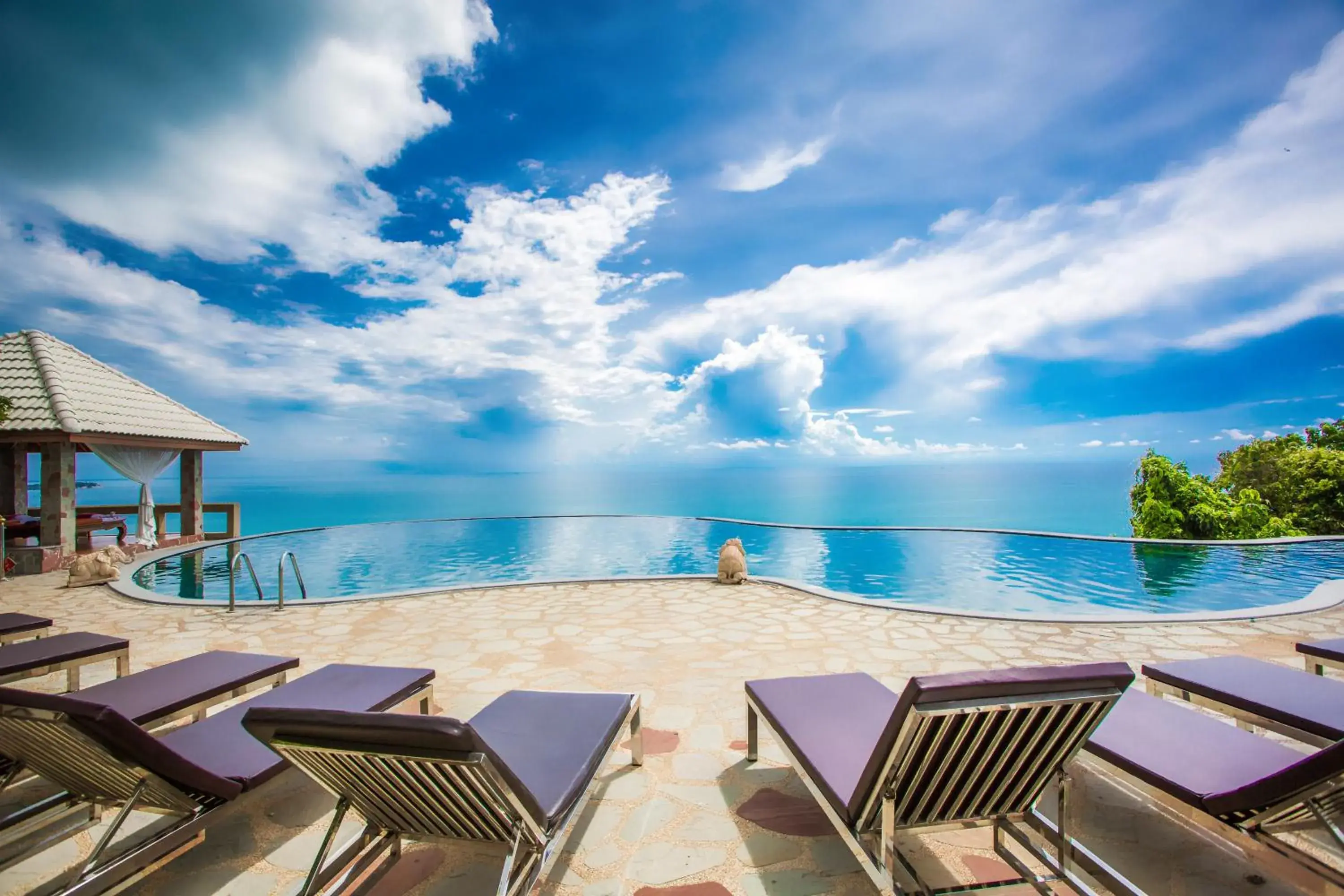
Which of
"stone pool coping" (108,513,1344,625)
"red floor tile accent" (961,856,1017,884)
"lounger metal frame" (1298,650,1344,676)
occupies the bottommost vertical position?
"stone pool coping" (108,513,1344,625)

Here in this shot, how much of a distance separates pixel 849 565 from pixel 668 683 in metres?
9.89

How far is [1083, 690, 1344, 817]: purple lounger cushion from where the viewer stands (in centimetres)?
169

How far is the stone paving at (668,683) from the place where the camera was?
220 cm

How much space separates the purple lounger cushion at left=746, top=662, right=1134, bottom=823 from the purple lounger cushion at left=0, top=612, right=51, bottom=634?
5.67m

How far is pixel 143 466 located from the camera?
13.3 metres

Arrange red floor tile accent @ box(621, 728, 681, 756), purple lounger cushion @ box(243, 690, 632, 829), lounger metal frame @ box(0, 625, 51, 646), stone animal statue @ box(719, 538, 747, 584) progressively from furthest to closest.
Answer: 1. stone animal statue @ box(719, 538, 747, 584)
2. lounger metal frame @ box(0, 625, 51, 646)
3. red floor tile accent @ box(621, 728, 681, 756)
4. purple lounger cushion @ box(243, 690, 632, 829)

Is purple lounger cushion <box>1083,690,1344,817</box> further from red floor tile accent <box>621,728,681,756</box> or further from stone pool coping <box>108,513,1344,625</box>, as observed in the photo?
stone pool coping <box>108,513,1344,625</box>

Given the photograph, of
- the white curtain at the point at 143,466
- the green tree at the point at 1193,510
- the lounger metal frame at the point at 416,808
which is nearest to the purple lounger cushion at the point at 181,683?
the lounger metal frame at the point at 416,808

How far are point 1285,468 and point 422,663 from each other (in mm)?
24898

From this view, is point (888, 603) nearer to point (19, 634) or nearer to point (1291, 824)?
point (1291, 824)

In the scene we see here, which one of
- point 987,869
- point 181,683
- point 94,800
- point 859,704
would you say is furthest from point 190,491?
point 987,869

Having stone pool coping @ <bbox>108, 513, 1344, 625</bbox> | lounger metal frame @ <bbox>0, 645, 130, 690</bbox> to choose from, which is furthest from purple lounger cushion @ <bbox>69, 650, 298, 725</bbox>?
stone pool coping @ <bbox>108, 513, 1344, 625</bbox>

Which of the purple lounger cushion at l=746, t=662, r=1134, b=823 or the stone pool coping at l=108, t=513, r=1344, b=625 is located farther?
the stone pool coping at l=108, t=513, r=1344, b=625

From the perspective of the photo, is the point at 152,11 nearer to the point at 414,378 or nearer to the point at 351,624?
the point at 351,624
